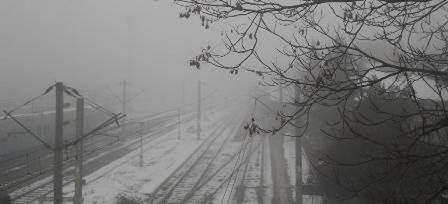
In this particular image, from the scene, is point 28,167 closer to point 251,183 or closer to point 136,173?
point 136,173

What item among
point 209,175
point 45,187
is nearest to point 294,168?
point 209,175

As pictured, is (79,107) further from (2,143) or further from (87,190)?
(2,143)

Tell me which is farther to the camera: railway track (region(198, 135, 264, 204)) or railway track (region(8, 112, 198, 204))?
railway track (region(198, 135, 264, 204))

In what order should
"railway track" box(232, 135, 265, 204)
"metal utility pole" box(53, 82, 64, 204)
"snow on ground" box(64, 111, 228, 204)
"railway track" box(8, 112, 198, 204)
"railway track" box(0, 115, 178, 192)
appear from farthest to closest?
"snow on ground" box(64, 111, 228, 204), "railway track" box(0, 115, 178, 192), "railway track" box(232, 135, 265, 204), "railway track" box(8, 112, 198, 204), "metal utility pole" box(53, 82, 64, 204)

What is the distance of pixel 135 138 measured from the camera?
43.3 m

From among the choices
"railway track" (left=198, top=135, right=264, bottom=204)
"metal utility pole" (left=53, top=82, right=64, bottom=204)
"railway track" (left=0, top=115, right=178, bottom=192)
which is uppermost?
"metal utility pole" (left=53, top=82, right=64, bottom=204)

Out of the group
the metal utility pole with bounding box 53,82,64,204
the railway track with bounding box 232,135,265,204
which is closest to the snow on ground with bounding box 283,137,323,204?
the railway track with bounding box 232,135,265,204

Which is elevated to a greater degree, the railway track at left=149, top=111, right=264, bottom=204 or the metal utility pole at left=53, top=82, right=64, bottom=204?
the metal utility pole at left=53, top=82, right=64, bottom=204

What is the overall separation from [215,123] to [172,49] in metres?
121

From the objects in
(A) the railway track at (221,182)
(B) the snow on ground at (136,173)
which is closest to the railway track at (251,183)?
(A) the railway track at (221,182)

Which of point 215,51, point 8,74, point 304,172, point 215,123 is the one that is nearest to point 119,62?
point 8,74

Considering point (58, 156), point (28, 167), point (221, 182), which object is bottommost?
point (221, 182)

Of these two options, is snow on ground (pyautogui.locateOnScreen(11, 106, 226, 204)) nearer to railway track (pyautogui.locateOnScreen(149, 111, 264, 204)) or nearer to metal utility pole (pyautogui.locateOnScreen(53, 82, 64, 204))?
railway track (pyautogui.locateOnScreen(149, 111, 264, 204))

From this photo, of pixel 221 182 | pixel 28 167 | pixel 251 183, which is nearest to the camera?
pixel 251 183
